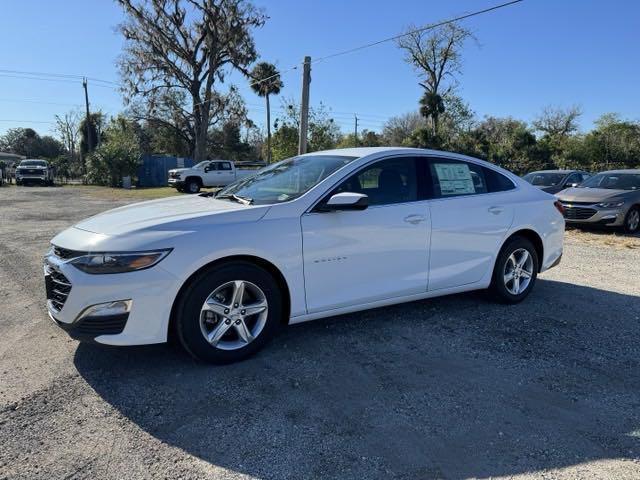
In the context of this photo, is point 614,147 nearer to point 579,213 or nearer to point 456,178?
point 579,213

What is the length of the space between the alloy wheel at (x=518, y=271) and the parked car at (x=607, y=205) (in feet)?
22.6

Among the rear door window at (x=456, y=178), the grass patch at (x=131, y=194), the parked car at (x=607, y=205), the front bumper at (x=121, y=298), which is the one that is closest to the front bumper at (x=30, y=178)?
the grass patch at (x=131, y=194)

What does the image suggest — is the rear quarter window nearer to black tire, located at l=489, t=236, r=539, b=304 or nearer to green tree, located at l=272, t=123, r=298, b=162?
black tire, located at l=489, t=236, r=539, b=304

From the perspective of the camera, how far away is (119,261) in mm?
3258

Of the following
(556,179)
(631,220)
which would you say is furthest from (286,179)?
(556,179)

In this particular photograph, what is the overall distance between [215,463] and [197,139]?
41.6 meters

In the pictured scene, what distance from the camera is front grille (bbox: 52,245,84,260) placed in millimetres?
3376

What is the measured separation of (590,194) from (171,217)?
10.8 m

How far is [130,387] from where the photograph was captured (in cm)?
336

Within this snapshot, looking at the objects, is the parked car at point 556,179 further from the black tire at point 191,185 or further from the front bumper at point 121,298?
the black tire at point 191,185

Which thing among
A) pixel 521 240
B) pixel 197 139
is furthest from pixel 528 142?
pixel 521 240

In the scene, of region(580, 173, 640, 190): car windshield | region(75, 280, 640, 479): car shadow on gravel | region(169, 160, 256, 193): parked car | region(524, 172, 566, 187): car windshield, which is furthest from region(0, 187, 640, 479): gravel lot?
region(169, 160, 256, 193): parked car

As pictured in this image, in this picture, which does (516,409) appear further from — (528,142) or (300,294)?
(528,142)

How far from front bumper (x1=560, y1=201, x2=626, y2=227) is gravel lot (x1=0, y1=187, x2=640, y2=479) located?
6963 mm
